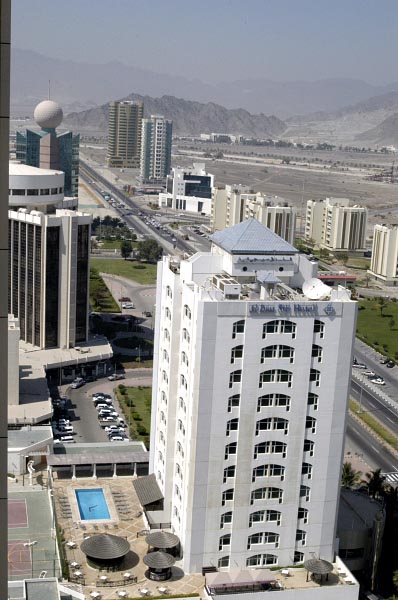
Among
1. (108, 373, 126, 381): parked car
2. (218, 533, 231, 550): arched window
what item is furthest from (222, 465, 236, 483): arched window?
(108, 373, 126, 381): parked car

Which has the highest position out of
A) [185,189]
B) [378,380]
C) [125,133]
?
[125,133]

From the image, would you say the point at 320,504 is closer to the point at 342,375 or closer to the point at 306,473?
the point at 306,473

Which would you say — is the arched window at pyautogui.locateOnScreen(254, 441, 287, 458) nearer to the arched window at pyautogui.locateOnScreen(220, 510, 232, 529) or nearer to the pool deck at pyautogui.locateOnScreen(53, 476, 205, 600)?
the arched window at pyautogui.locateOnScreen(220, 510, 232, 529)

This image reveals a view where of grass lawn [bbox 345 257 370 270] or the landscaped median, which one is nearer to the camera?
the landscaped median

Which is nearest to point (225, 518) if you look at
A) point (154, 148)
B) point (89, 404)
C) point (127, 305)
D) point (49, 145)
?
point (89, 404)

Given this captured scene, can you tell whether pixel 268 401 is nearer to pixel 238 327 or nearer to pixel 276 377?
pixel 276 377

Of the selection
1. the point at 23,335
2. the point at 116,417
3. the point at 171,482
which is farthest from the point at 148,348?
the point at 171,482

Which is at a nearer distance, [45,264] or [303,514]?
[303,514]
